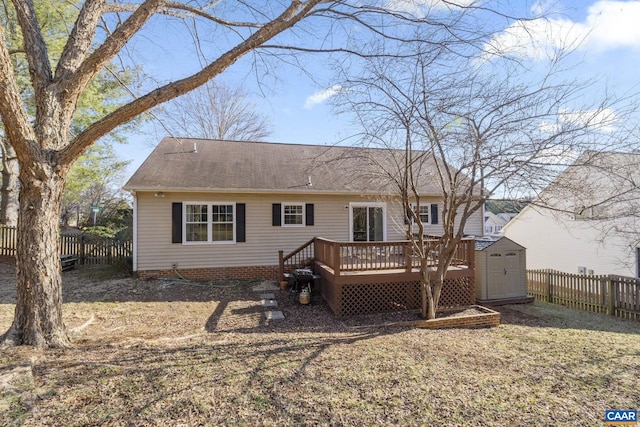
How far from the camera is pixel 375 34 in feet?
17.9

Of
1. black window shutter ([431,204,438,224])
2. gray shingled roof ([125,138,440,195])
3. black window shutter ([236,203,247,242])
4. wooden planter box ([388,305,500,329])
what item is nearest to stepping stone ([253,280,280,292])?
black window shutter ([236,203,247,242])

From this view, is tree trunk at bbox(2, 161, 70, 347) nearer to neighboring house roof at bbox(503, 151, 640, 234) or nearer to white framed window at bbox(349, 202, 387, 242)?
neighboring house roof at bbox(503, 151, 640, 234)

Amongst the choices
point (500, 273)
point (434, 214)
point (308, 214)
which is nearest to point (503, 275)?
point (500, 273)

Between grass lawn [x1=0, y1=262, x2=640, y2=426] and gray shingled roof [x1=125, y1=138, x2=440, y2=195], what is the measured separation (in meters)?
4.21

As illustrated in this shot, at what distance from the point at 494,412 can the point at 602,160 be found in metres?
4.33

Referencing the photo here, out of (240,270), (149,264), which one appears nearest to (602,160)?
(240,270)

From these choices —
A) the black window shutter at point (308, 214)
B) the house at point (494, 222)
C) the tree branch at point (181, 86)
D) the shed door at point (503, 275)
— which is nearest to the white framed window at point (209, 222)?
the black window shutter at point (308, 214)

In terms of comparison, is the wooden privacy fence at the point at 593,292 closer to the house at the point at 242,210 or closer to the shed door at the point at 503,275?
the shed door at the point at 503,275

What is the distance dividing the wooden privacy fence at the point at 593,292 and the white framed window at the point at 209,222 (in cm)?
989

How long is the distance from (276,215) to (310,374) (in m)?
6.91

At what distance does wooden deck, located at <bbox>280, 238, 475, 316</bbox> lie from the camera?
6.68 meters

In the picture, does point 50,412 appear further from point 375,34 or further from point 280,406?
point 375,34

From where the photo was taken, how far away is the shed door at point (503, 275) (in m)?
8.16

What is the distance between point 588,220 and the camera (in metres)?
5.55
